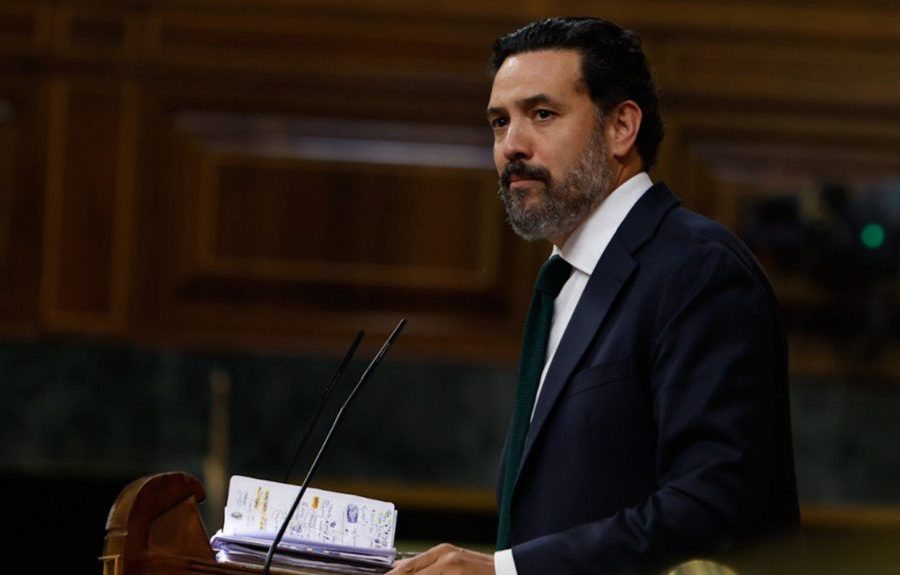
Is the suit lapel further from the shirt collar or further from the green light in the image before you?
the green light

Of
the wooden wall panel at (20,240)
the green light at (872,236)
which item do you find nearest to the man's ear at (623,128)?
the green light at (872,236)

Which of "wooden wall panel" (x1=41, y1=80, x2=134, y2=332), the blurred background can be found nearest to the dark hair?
the blurred background

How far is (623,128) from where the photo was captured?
7.86 ft

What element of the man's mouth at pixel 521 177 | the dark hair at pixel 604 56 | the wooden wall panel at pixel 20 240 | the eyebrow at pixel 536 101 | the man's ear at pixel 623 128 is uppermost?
the dark hair at pixel 604 56

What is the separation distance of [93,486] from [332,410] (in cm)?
68

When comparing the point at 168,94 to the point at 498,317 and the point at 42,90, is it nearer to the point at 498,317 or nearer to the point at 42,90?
the point at 42,90

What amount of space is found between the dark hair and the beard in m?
0.07

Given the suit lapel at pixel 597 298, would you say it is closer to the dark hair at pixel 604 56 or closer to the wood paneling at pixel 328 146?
the dark hair at pixel 604 56

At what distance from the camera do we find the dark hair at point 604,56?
2361 millimetres

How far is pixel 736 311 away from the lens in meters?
2.07

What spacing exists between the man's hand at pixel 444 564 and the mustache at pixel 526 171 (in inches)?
23.8

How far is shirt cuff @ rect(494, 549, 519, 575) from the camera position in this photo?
2.03 meters

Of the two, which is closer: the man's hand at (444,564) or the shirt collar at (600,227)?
the man's hand at (444,564)

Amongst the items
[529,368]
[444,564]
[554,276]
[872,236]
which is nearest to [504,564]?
[444,564]
